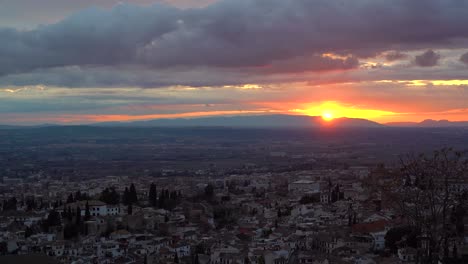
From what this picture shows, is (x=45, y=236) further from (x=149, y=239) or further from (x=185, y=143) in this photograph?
(x=185, y=143)

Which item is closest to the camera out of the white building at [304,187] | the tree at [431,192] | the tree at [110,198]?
the tree at [431,192]

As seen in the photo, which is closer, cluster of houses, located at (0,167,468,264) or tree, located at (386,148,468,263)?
tree, located at (386,148,468,263)

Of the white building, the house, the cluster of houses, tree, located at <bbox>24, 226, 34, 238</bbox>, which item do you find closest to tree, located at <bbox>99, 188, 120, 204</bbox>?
the cluster of houses

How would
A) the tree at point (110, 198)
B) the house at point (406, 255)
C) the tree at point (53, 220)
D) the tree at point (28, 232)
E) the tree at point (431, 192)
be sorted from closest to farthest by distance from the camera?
the tree at point (431, 192) → the house at point (406, 255) → the tree at point (28, 232) → the tree at point (53, 220) → the tree at point (110, 198)

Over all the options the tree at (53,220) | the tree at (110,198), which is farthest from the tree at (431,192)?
the tree at (110,198)

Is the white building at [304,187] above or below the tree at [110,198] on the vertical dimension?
below

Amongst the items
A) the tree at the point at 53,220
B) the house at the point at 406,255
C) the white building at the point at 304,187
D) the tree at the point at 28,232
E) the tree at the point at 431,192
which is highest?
the tree at the point at 431,192

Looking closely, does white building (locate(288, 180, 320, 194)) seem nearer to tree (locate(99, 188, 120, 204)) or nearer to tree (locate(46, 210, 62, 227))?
tree (locate(99, 188, 120, 204))

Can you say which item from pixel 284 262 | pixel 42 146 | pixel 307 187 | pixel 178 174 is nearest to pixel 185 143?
pixel 42 146

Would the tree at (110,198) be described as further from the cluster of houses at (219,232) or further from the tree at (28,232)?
the tree at (28,232)
